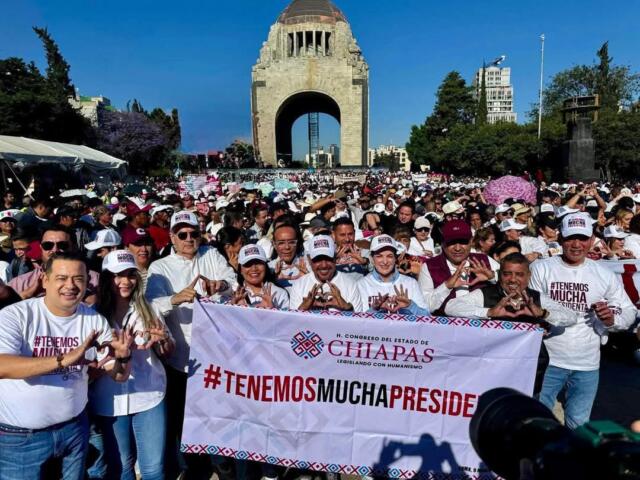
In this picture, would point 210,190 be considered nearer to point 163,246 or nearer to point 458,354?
point 163,246

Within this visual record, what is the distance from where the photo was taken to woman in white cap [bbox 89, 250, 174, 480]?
313 centimetres

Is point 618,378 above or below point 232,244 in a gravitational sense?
below

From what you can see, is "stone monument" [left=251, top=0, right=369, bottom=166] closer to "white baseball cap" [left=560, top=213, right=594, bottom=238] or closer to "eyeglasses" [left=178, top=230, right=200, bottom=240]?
"eyeglasses" [left=178, top=230, right=200, bottom=240]

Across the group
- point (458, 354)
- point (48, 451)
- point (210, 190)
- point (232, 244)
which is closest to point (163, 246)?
point (232, 244)

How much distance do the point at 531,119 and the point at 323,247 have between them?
6812 cm

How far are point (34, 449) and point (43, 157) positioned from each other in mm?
20992

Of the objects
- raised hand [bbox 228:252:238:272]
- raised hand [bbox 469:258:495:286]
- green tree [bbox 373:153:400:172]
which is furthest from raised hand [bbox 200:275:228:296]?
green tree [bbox 373:153:400:172]

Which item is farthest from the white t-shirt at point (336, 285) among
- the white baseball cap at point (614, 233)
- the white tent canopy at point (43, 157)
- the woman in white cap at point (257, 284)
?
the white tent canopy at point (43, 157)

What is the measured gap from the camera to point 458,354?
3.39 m

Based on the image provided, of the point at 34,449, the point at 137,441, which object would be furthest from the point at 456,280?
the point at 34,449

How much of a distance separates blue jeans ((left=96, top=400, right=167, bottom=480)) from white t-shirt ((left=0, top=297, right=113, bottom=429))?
41 cm

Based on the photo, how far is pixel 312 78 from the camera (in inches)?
2055

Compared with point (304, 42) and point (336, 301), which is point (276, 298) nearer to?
point (336, 301)

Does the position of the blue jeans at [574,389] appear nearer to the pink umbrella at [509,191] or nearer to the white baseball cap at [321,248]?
the white baseball cap at [321,248]
